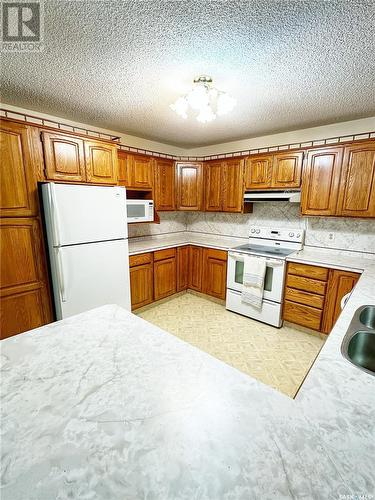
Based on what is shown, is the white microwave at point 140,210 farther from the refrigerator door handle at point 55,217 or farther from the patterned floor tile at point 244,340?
the patterned floor tile at point 244,340

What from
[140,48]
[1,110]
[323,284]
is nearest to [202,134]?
[140,48]

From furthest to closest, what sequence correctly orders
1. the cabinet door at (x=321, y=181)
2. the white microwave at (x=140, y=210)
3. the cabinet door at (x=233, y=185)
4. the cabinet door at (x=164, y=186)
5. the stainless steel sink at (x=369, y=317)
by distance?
the cabinet door at (x=164, y=186) < the cabinet door at (x=233, y=185) < the white microwave at (x=140, y=210) < the cabinet door at (x=321, y=181) < the stainless steel sink at (x=369, y=317)

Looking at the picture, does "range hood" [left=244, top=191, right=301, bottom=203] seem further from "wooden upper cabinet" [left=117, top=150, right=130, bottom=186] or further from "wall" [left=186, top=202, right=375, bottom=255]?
"wooden upper cabinet" [left=117, top=150, right=130, bottom=186]

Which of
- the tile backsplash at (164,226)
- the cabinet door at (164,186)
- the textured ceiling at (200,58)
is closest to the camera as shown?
the textured ceiling at (200,58)

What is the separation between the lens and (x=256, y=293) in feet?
9.51

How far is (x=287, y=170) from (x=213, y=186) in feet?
3.57

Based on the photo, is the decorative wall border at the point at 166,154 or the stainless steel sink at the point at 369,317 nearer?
the stainless steel sink at the point at 369,317

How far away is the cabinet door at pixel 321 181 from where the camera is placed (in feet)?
8.13

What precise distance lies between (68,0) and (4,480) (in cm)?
171

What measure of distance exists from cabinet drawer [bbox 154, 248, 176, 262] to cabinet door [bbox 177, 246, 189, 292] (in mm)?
119

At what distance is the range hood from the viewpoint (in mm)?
2764

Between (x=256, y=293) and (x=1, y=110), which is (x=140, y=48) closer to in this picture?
(x=1, y=110)

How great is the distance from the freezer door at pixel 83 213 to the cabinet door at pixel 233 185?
158 centimetres

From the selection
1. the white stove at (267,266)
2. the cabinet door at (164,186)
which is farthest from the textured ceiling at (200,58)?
the white stove at (267,266)
